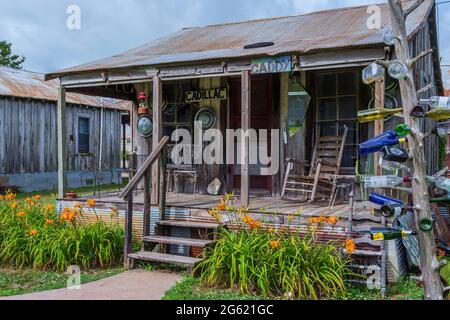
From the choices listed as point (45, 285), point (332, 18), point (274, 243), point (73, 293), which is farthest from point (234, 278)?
point (332, 18)

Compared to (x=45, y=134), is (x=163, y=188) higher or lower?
lower

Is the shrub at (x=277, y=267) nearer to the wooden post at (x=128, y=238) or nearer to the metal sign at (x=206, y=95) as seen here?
the wooden post at (x=128, y=238)

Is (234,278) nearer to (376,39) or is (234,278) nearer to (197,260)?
(197,260)

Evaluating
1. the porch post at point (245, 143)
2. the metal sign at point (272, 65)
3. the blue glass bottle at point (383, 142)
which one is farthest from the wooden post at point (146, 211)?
the blue glass bottle at point (383, 142)

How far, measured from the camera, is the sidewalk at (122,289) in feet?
16.1

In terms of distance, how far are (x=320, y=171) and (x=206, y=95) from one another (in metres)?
2.85

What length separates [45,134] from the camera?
51.7 ft

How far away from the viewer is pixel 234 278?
5.02 m

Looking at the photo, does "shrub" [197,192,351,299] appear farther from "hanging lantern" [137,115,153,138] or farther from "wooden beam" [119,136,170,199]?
"hanging lantern" [137,115,153,138]

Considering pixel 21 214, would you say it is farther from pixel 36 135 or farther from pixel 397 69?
pixel 36 135

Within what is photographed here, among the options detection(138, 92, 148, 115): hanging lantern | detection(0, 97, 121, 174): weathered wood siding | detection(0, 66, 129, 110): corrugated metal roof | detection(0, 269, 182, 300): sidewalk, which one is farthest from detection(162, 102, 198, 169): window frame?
detection(0, 66, 129, 110): corrugated metal roof

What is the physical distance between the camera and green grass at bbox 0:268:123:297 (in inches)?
208

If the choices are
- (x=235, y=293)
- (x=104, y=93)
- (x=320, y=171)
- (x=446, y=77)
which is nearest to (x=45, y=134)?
(x=104, y=93)

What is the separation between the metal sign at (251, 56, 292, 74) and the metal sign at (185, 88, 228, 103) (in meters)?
2.48
